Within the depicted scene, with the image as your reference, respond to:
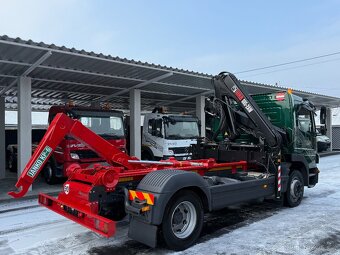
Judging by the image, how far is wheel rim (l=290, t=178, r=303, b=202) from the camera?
7.18 m

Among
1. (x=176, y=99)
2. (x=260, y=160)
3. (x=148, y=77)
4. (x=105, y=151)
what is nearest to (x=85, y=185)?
(x=105, y=151)

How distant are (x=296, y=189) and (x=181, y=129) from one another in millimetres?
6265

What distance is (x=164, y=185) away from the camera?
14.7 ft

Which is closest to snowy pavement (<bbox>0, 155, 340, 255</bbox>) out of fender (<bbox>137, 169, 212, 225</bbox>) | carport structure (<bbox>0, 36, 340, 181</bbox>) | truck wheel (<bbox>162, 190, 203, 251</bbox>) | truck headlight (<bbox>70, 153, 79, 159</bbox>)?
truck wheel (<bbox>162, 190, 203, 251</bbox>)

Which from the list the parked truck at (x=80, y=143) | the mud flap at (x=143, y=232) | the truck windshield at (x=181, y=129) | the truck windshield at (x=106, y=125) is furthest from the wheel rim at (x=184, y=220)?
the truck windshield at (x=181, y=129)

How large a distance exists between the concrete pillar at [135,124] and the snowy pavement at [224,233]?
18.1 feet

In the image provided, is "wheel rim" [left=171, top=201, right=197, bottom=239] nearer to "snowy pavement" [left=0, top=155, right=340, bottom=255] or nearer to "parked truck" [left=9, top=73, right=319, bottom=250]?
"parked truck" [left=9, top=73, right=319, bottom=250]

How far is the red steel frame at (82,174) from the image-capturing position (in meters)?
4.64

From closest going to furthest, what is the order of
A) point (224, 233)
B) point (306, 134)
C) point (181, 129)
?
point (224, 233) → point (306, 134) → point (181, 129)

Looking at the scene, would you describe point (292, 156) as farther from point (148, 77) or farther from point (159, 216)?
point (148, 77)

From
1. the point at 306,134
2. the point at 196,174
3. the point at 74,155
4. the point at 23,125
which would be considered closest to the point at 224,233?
the point at 196,174

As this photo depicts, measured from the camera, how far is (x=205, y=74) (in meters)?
12.0

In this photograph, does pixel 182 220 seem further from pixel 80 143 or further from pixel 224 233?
pixel 80 143

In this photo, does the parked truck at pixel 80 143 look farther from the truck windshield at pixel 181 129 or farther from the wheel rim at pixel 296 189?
the wheel rim at pixel 296 189
